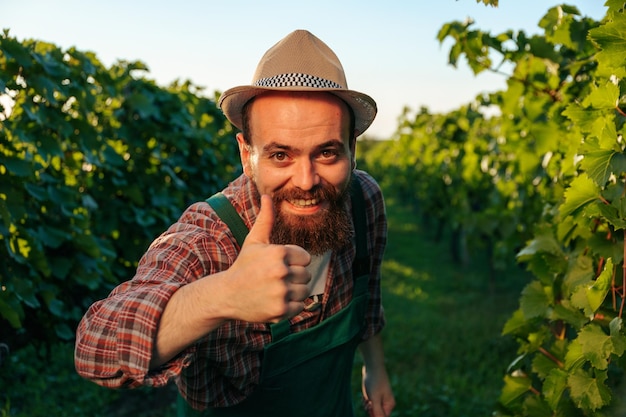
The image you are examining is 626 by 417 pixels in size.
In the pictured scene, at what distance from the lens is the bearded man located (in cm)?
139

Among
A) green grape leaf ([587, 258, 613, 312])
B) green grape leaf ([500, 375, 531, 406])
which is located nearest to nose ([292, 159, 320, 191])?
green grape leaf ([587, 258, 613, 312])

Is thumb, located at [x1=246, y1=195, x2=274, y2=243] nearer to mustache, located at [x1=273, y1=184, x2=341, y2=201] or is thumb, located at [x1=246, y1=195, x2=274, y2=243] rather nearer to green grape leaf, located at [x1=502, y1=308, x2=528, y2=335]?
mustache, located at [x1=273, y1=184, x2=341, y2=201]

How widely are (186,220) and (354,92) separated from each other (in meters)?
0.63

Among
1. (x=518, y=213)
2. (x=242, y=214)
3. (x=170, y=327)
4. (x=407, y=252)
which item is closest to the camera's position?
(x=170, y=327)

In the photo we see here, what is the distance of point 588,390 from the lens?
6.41 feet

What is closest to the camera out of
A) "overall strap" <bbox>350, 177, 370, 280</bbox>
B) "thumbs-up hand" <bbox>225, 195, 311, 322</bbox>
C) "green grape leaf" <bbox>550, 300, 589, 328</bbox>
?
"thumbs-up hand" <bbox>225, 195, 311, 322</bbox>

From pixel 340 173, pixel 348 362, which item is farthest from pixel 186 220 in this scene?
pixel 348 362

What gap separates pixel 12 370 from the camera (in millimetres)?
5191

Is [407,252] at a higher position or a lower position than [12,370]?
lower

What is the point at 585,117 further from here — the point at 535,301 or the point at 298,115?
the point at 298,115

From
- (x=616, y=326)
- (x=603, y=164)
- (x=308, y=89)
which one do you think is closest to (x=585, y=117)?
(x=603, y=164)

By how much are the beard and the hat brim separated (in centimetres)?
26

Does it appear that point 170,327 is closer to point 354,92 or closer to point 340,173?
point 340,173

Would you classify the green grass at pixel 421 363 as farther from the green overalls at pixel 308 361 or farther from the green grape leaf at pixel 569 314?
the green grape leaf at pixel 569 314
